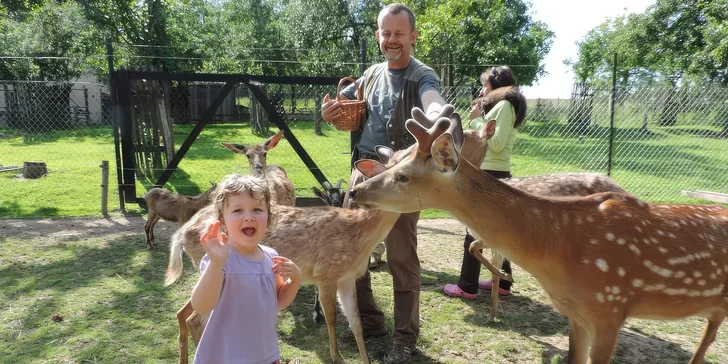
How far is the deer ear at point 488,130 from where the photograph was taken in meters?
4.64

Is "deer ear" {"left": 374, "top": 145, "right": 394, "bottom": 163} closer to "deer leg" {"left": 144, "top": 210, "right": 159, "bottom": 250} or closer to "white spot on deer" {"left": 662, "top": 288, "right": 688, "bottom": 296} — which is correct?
"white spot on deer" {"left": 662, "top": 288, "right": 688, "bottom": 296}

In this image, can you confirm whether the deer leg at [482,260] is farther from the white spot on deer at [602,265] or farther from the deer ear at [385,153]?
the white spot on deer at [602,265]

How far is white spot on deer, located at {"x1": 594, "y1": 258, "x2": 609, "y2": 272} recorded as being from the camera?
9.29 feet

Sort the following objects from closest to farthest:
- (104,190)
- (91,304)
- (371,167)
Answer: (371,167) → (91,304) → (104,190)

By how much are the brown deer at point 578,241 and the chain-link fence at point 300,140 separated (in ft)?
19.3

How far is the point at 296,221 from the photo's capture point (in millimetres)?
4262

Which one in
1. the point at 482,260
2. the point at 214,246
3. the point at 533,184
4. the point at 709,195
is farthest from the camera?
the point at 709,195

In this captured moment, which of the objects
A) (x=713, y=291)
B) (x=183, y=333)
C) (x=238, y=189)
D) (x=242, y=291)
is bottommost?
(x=183, y=333)

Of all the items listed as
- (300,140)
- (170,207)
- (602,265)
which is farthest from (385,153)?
(300,140)

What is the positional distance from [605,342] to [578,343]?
1.55 feet

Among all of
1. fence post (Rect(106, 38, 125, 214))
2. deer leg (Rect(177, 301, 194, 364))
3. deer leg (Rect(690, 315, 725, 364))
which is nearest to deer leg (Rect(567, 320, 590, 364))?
deer leg (Rect(690, 315, 725, 364))

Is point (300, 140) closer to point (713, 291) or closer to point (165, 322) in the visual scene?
point (165, 322)

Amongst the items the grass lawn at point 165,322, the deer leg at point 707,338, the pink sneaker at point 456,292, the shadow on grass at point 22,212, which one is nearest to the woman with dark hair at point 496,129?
the pink sneaker at point 456,292

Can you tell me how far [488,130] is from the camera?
4680mm
